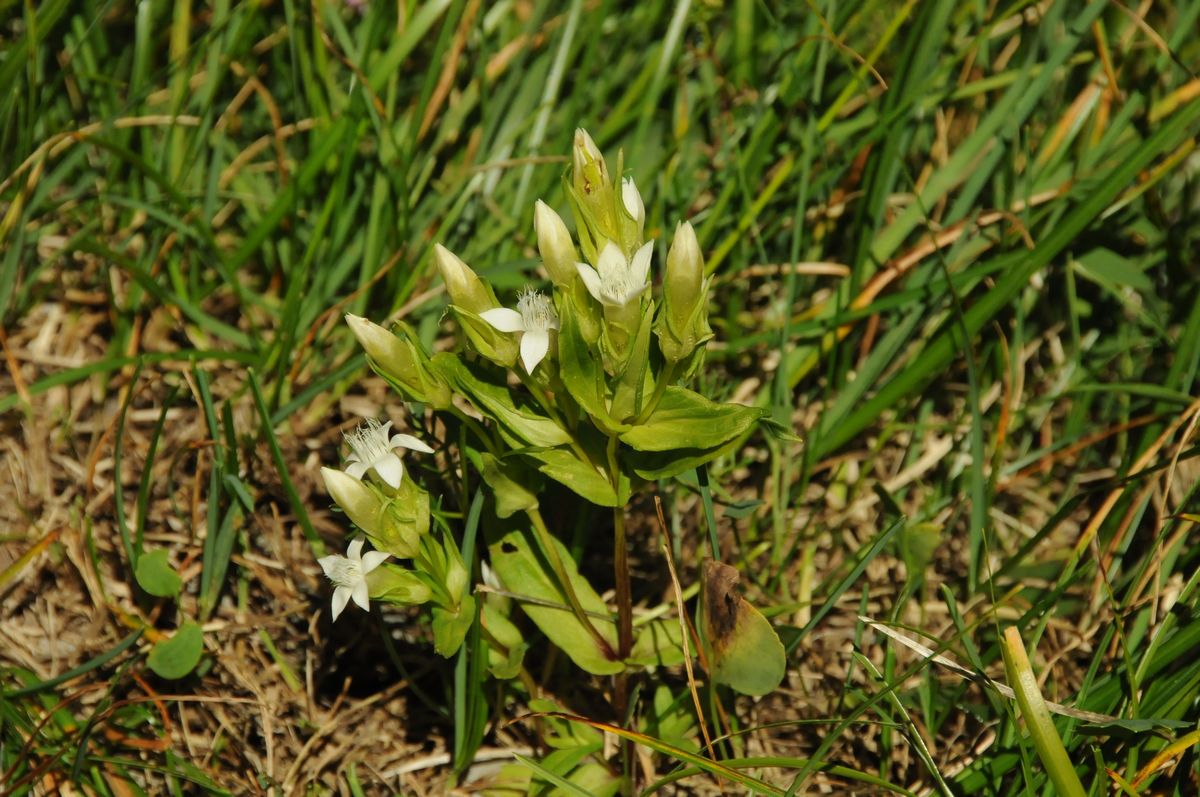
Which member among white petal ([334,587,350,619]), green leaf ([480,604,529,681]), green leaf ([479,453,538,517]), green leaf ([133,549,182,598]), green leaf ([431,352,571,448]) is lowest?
green leaf ([133,549,182,598])

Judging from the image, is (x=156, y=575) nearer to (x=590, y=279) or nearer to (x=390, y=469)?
(x=390, y=469)

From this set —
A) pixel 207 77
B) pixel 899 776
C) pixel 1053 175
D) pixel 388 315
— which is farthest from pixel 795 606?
pixel 207 77

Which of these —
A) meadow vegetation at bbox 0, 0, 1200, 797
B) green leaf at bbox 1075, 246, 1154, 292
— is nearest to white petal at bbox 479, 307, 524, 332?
meadow vegetation at bbox 0, 0, 1200, 797

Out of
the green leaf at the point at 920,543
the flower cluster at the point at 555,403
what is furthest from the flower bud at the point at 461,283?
the green leaf at the point at 920,543

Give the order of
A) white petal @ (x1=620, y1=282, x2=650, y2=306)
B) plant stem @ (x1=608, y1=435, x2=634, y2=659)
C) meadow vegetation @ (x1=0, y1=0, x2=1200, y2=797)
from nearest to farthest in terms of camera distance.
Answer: white petal @ (x1=620, y1=282, x2=650, y2=306) → plant stem @ (x1=608, y1=435, x2=634, y2=659) → meadow vegetation @ (x1=0, y1=0, x2=1200, y2=797)

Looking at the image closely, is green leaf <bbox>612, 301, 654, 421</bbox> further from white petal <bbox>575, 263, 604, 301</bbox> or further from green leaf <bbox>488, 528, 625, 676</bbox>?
green leaf <bbox>488, 528, 625, 676</bbox>
